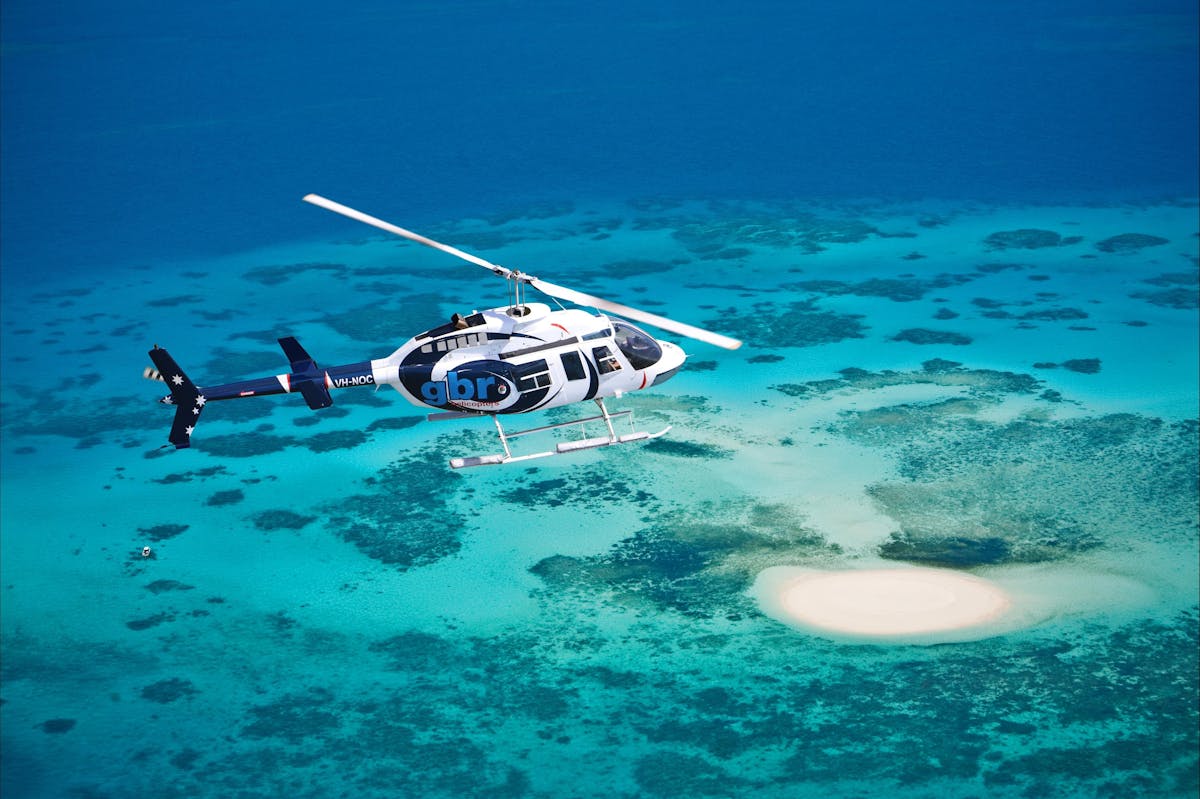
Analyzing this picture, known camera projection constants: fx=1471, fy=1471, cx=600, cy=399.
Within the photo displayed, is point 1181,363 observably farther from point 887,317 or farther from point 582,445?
point 582,445

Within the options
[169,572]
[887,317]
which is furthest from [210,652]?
[887,317]

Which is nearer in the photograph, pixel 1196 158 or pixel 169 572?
pixel 169 572

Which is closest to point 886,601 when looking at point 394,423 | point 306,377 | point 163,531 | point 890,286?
point 306,377

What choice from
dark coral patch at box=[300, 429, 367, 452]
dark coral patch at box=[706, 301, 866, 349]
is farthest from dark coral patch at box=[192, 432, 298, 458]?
dark coral patch at box=[706, 301, 866, 349]

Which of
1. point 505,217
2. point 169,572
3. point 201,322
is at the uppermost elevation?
point 505,217

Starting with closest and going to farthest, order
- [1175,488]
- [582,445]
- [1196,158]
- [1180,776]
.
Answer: [1180,776]
[582,445]
[1175,488]
[1196,158]

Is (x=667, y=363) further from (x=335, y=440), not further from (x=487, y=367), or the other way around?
(x=335, y=440)

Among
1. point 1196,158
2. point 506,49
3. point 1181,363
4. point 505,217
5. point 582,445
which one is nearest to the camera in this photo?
point 582,445
